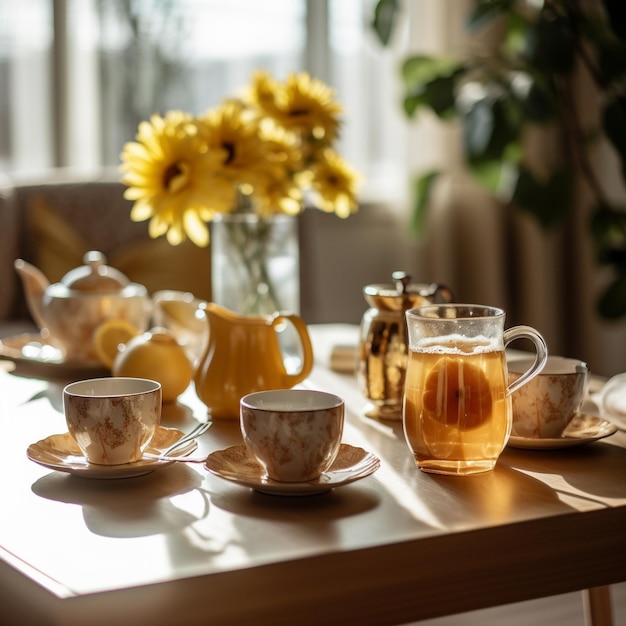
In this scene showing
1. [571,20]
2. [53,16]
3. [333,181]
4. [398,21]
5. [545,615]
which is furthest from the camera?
[398,21]

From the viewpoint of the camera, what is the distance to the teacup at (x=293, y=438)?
2.70ft

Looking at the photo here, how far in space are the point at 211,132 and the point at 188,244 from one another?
126 centimetres

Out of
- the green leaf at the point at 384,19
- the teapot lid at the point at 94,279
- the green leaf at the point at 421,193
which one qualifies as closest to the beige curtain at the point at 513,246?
the green leaf at the point at 421,193

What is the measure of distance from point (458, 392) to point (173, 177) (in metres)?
0.57

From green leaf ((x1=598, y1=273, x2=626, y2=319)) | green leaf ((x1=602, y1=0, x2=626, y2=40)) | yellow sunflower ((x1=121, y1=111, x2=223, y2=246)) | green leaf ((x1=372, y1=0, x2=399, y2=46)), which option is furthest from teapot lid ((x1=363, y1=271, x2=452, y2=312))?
green leaf ((x1=598, y1=273, x2=626, y2=319))

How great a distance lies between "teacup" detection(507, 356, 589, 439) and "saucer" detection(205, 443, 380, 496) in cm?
18

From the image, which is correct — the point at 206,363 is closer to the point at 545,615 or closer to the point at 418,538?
the point at 418,538

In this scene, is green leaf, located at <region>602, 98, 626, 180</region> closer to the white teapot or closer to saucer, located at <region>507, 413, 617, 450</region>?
the white teapot

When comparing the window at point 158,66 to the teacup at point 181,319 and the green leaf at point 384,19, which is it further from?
the teacup at point 181,319

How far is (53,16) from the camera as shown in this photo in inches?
120

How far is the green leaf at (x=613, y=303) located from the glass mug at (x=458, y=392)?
177 centimetres

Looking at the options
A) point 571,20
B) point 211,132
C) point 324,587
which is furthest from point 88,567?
point 571,20

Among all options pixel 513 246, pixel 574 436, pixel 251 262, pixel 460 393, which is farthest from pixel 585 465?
pixel 513 246

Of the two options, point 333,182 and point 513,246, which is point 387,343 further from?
point 513,246
